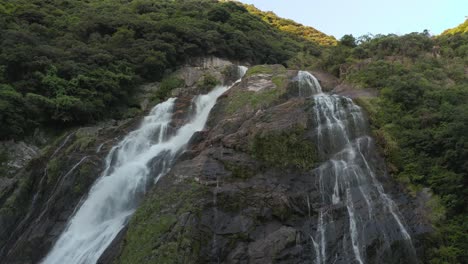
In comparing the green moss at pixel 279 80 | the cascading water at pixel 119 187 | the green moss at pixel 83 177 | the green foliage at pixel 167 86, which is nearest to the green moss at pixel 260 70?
the green moss at pixel 279 80

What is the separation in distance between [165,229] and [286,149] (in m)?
5.50

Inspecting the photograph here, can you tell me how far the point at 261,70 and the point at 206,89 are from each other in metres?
4.85

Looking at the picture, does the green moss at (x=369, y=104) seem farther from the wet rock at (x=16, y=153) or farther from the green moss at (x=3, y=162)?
the green moss at (x=3, y=162)

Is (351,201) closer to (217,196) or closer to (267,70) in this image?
(217,196)

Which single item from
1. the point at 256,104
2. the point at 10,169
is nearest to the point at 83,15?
the point at 10,169

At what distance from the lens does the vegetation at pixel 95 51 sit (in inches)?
984

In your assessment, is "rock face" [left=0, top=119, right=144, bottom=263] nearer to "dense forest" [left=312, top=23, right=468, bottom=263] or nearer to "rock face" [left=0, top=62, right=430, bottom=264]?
"rock face" [left=0, top=62, right=430, bottom=264]

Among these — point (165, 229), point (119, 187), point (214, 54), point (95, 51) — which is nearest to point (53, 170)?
point (119, 187)

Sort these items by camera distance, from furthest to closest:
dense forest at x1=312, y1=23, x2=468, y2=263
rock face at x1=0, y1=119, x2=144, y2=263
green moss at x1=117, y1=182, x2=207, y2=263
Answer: rock face at x1=0, y1=119, x2=144, y2=263 → dense forest at x1=312, y1=23, x2=468, y2=263 → green moss at x1=117, y1=182, x2=207, y2=263

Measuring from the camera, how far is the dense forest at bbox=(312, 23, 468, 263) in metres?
14.2

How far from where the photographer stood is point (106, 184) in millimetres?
18109

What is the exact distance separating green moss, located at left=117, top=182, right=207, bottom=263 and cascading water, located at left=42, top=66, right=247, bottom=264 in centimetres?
170

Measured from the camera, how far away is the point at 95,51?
99.3 feet

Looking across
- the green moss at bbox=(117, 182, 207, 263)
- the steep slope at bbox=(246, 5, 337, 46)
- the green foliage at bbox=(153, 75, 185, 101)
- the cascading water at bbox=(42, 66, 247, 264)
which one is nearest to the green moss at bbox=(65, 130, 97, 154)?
the cascading water at bbox=(42, 66, 247, 264)
